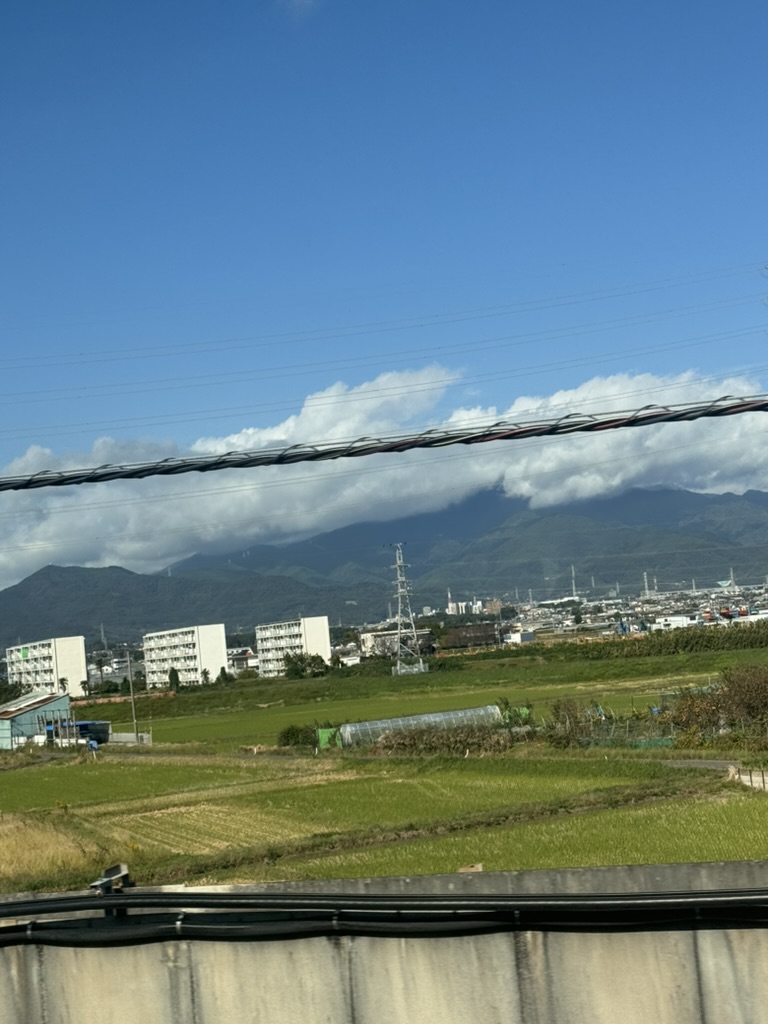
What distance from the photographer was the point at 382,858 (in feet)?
68.0

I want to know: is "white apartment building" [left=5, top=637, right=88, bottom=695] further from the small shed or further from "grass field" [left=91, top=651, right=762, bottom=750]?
the small shed

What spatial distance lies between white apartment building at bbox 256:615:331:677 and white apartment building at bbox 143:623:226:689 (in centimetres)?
647

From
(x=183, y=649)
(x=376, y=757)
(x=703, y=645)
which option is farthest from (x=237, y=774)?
(x=183, y=649)

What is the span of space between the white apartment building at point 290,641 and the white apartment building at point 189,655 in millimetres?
6469

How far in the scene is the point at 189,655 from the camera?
506 ft

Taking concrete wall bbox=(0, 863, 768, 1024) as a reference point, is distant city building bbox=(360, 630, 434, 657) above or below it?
below

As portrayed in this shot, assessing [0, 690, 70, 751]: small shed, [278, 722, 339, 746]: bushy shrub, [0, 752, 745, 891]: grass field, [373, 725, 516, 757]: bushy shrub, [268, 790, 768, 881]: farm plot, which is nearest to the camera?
[268, 790, 768, 881]: farm plot

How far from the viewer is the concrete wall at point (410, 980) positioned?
4555 mm

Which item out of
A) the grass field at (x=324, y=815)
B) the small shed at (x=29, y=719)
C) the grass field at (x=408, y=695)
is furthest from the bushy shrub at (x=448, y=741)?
the small shed at (x=29, y=719)

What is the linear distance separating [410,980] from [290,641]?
15470 cm

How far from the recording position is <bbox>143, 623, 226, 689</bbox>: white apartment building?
151625 millimetres

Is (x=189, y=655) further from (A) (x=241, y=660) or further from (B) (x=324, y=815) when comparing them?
(B) (x=324, y=815)

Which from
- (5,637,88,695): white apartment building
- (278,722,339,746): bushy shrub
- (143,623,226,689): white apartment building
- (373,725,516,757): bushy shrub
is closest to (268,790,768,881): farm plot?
(373,725,516,757): bushy shrub

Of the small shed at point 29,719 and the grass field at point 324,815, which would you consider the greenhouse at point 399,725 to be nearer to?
the grass field at point 324,815
